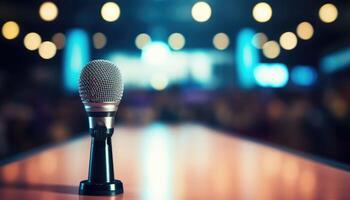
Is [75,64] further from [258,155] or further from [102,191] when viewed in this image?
[102,191]

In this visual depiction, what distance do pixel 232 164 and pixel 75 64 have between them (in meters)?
10.1

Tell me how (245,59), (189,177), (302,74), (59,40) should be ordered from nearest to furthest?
(189,177) → (59,40) → (245,59) → (302,74)

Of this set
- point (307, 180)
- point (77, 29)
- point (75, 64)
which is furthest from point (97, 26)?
point (307, 180)

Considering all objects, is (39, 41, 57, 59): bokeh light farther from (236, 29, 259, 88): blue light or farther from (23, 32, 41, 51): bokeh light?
(236, 29, 259, 88): blue light

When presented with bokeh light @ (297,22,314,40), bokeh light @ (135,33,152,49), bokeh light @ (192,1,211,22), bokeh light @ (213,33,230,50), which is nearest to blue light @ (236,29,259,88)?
bokeh light @ (213,33,230,50)

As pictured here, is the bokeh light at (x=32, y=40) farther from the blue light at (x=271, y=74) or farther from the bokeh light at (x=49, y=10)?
the blue light at (x=271, y=74)

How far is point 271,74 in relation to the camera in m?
13.3

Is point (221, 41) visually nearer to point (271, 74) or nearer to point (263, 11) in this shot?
point (271, 74)

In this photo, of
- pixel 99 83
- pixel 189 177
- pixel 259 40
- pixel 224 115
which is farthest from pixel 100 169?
pixel 259 40

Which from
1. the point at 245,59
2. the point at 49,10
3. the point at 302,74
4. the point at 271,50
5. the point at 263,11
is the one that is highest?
the point at 49,10

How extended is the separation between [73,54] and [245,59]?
3713 millimetres

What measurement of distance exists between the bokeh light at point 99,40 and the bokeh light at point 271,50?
3.62m

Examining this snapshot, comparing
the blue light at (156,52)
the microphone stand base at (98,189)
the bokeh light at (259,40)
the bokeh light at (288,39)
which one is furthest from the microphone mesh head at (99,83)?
the bokeh light at (259,40)

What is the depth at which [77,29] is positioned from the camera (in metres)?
11.0
